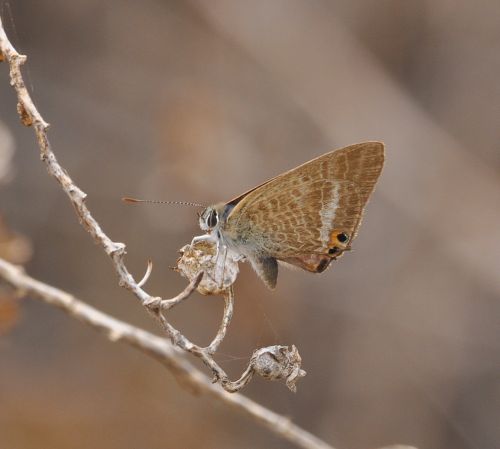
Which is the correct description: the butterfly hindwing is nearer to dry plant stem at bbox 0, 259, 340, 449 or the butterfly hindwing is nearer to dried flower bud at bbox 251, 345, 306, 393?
dry plant stem at bbox 0, 259, 340, 449

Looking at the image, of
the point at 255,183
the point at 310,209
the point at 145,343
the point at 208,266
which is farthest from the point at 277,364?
the point at 255,183

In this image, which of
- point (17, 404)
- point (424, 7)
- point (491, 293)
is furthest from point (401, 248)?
point (17, 404)

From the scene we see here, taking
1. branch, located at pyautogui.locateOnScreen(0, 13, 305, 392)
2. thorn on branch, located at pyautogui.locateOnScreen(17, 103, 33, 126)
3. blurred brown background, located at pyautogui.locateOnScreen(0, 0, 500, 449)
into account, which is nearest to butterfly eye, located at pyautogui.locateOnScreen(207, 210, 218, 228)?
branch, located at pyautogui.locateOnScreen(0, 13, 305, 392)

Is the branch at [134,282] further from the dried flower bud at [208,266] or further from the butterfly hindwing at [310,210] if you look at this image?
the butterfly hindwing at [310,210]

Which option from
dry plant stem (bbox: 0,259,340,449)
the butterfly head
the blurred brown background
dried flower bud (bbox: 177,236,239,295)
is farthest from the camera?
the blurred brown background

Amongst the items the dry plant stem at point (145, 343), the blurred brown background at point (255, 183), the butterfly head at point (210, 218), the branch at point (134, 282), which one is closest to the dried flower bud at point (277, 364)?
the branch at point (134, 282)

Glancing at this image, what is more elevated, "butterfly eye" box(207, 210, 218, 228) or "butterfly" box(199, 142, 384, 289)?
"butterfly" box(199, 142, 384, 289)

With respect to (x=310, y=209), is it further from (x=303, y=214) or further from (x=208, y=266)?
(x=208, y=266)
